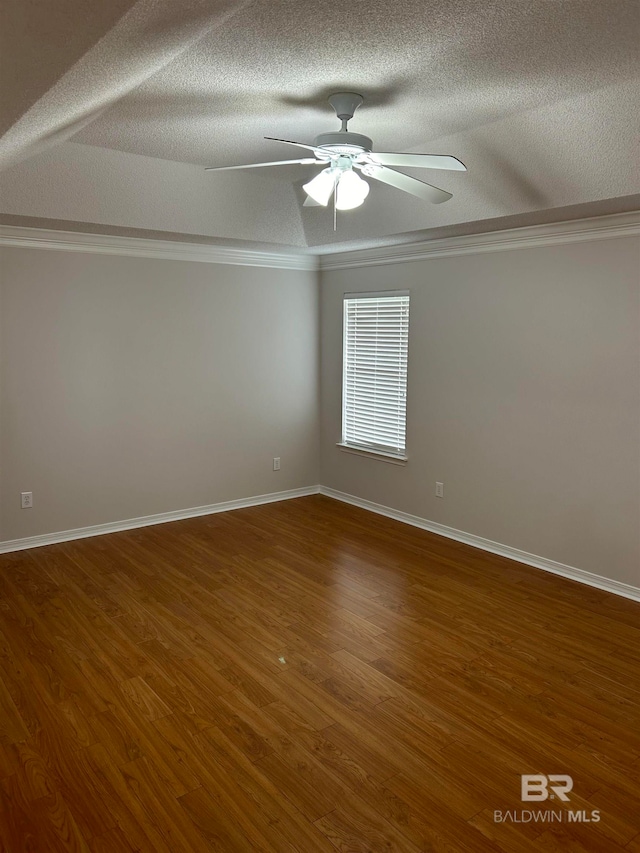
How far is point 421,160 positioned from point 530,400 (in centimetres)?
227

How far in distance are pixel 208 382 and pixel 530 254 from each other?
2.92 meters

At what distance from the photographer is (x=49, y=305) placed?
15.7ft

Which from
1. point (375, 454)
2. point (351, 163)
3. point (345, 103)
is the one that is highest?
point (345, 103)

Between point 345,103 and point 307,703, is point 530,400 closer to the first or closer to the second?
point 345,103

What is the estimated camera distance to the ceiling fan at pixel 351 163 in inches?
110

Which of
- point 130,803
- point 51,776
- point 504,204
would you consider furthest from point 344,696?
point 504,204

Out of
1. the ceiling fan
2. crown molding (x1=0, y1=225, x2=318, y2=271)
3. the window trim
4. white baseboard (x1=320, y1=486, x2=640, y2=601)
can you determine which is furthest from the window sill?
the ceiling fan

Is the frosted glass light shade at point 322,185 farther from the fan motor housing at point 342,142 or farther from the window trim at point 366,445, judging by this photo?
the window trim at point 366,445

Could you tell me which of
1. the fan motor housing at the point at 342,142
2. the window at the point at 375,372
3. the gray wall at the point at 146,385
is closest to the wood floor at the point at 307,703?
the gray wall at the point at 146,385

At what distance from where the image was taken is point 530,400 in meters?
4.51

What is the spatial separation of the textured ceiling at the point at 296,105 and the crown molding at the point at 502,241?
1.08 feet

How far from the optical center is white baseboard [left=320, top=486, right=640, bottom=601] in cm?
412

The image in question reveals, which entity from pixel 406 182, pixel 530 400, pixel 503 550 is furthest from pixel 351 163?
pixel 503 550

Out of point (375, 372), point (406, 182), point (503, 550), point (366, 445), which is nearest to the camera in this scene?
point (406, 182)
